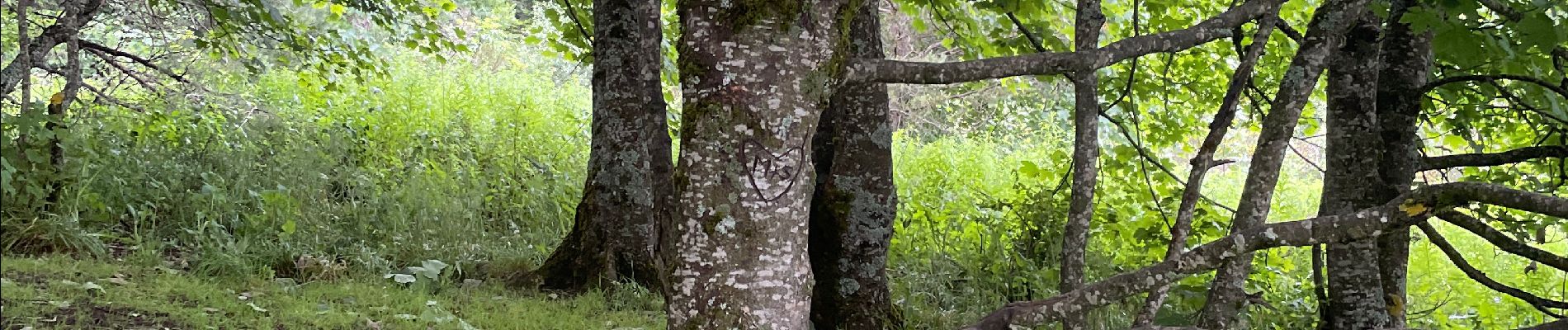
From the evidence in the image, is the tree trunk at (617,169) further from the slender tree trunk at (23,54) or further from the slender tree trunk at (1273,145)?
the slender tree trunk at (1273,145)

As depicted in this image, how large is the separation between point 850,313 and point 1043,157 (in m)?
6.29

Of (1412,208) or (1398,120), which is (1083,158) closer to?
(1412,208)

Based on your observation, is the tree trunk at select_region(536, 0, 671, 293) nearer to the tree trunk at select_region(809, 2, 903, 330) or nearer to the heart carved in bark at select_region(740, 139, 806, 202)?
the tree trunk at select_region(809, 2, 903, 330)

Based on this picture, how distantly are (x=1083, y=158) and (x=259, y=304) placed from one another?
12.1 ft

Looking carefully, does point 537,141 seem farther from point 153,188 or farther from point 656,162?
point 656,162

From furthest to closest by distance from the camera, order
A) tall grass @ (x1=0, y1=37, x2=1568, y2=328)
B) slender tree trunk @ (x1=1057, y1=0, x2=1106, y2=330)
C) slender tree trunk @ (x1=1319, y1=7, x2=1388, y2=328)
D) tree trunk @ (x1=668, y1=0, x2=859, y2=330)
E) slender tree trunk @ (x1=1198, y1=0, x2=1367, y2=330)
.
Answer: tall grass @ (x1=0, y1=37, x2=1568, y2=328) → slender tree trunk @ (x1=1319, y1=7, x2=1388, y2=328) → slender tree trunk @ (x1=1057, y1=0, x2=1106, y2=330) → slender tree trunk @ (x1=1198, y1=0, x2=1367, y2=330) → tree trunk @ (x1=668, y1=0, x2=859, y2=330)

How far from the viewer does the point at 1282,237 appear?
229 cm

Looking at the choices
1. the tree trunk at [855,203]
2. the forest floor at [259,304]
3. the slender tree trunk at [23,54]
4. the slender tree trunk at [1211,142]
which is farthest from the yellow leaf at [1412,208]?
the slender tree trunk at [23,54]

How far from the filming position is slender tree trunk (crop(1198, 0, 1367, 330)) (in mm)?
2910

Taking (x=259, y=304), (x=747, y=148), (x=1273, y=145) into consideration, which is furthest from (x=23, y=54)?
(x=1273, y=145)

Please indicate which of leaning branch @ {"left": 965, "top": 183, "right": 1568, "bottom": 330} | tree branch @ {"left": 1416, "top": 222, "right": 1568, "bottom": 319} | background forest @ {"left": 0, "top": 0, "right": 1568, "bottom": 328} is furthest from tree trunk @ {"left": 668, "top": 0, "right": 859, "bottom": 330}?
background forest @ {"left": 0, "top": 0, "right": 1568, "bottom": 328}

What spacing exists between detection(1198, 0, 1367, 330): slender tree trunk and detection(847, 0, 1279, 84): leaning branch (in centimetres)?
40

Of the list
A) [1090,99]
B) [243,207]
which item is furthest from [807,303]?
[243,207]

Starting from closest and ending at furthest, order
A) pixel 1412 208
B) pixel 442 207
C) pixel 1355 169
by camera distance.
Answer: pixel 1412 208, pixel 1355 169, pixel 442 207
